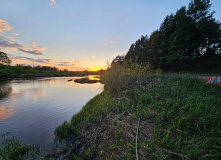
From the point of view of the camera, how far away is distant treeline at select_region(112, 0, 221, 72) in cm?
1783

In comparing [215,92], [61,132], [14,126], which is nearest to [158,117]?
[215,92]

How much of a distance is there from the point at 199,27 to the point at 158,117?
2953cm

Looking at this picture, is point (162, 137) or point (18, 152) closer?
point (162, 137)

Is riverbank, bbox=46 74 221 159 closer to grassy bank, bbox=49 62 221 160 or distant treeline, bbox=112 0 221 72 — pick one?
grassy bank, bbox=49 62 221 160

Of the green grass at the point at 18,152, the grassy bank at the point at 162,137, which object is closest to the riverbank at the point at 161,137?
the grassy bank at the point at 162,137

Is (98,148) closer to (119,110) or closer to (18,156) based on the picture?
(119,110)

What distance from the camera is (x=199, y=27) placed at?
66.2 feet

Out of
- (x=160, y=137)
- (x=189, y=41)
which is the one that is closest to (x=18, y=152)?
(x=160, y=137)

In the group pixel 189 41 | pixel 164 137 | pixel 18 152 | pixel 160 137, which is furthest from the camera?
pixel 189 41

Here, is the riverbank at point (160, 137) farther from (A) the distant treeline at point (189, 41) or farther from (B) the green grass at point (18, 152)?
(A) the distant treeline at point (189, 41)

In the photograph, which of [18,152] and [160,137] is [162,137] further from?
[18,152]

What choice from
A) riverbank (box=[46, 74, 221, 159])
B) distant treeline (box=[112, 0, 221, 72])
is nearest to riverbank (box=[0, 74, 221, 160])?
riverbank (box=[46, 74, 221, 159])

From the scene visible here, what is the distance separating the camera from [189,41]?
19.8m

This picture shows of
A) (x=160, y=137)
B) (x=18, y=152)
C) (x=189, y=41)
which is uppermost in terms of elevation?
(x=189, y=41)
